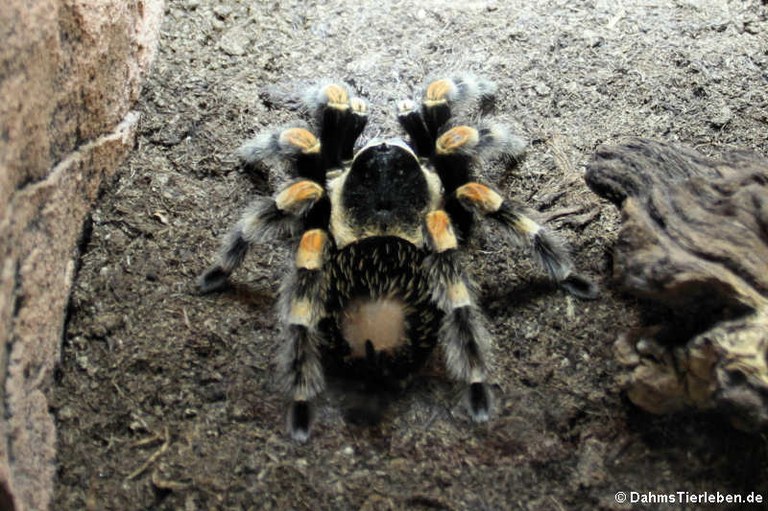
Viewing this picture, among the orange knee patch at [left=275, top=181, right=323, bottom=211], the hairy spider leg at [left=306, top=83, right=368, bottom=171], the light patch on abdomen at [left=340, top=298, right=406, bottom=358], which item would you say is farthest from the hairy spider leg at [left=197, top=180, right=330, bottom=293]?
the light patch on abdomen at [left=340, top=298, right=406, bottom=358]

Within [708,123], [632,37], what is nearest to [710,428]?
[708,123]

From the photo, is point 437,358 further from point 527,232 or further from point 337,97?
point 337,97

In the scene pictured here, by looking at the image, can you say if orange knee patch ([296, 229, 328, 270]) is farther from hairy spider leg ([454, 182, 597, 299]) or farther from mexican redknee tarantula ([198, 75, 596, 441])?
hairy spider leg ([454, 182, 597, 299])

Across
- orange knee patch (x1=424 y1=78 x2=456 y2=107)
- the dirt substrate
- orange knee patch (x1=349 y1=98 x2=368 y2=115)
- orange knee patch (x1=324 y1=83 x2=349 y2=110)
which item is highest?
orange knee patch (x1=424 y1=78 x2=456 y2=107)

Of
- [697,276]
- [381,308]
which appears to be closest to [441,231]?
[381,308]

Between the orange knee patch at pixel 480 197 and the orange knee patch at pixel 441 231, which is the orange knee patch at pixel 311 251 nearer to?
the orange knee patch at pixel 441 231

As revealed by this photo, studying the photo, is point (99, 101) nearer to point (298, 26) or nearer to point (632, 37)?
point (298, 26)
